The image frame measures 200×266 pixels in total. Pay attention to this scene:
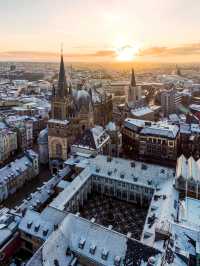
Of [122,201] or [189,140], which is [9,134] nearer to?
[122,201]

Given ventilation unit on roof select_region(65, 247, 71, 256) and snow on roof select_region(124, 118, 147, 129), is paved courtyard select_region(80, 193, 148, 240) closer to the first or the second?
ventilation unit on roof select_region(65, 247, 71, 256)

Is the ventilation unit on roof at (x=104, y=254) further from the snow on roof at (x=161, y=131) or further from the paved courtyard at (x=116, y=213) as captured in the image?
the snow on roof at (x=161, y=131)

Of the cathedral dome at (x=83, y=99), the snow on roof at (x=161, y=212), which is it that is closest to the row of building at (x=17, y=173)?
the cathedral dome at (x=83, y=99)

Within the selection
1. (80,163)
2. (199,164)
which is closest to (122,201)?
(80,163)

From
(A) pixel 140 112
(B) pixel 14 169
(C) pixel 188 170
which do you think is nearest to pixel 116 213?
(C) pixel 188 170

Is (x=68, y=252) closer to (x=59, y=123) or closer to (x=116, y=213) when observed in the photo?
(x=116, y=213)

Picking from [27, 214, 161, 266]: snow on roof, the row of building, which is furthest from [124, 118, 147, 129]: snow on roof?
[27, 214, 161, 266]: snow on roof
